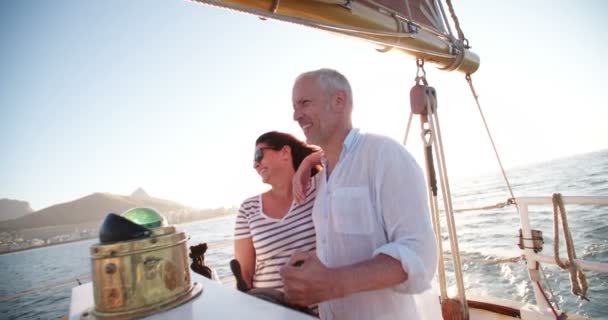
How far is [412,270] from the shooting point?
0.91 metres

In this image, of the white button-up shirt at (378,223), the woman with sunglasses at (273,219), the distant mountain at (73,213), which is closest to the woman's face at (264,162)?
the woman with sunglasses at (273,219)

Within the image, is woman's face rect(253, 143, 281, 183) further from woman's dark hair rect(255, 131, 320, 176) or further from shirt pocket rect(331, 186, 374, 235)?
shirt pocket rect(331, 186, 374, 235)

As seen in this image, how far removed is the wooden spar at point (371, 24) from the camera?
1089 mm

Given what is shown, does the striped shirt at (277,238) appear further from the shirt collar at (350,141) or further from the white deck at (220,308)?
the white deck at (220,308)

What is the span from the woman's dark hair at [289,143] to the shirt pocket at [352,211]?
777mm

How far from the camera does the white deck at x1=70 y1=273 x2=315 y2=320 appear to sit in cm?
61

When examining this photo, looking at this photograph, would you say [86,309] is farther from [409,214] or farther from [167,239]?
[409,214]

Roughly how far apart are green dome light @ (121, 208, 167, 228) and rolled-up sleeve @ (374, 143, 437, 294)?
662 mm

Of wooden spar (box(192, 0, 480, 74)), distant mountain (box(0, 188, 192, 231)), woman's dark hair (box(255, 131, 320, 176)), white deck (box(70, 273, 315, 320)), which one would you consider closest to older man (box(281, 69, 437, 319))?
white deck (box(70, 273, 315, 320))

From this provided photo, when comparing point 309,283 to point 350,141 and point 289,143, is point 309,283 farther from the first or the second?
point 289,143

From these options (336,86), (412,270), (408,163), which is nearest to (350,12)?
(336,86)

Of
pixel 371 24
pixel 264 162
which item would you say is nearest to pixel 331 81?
pixel 371 24

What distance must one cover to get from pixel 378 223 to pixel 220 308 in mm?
655

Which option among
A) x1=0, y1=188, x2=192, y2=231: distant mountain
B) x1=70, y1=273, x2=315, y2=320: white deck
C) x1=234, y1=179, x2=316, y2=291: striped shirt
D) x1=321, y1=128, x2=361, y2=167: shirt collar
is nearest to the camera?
x1=70, y1=273, x2=315, y2=320: white deck
